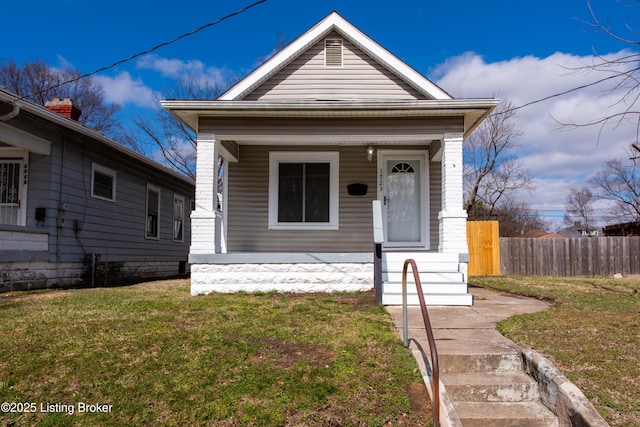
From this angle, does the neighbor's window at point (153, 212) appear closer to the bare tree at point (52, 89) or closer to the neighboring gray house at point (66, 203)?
the neighboring gray house at point (66, 203)

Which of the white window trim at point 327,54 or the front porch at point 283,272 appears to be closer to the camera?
the front porch at point 283,272

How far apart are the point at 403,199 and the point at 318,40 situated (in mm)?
3866

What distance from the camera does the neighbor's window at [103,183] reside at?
1095 cm

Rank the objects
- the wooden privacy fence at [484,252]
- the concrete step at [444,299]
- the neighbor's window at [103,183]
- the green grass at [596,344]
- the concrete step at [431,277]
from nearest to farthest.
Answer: the green grass at [596,344] → the concrete step at [444,299] → the concrete step at [431,277] → the neighbor's window at [103,183] → the wooden privacy fence at [484,252]

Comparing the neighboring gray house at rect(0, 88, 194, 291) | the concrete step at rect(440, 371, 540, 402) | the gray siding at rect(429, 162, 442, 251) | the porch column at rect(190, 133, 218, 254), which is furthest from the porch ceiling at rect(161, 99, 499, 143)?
the concrete step at rect(440, 371, 540, 402)

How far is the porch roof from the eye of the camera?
7750 mm

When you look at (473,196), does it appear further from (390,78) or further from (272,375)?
(272,375)

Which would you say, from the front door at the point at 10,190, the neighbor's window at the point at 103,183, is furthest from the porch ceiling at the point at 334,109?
the neighbor's window at the point at 103,183

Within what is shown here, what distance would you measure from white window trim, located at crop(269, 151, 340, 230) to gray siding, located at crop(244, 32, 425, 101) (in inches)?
48.2

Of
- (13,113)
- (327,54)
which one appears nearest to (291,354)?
(13,113)

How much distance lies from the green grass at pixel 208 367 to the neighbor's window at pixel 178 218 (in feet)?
32.1

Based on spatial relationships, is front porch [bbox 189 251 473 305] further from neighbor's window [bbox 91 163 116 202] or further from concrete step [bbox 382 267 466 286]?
neighbor's window [bbox 91 163 116 202]

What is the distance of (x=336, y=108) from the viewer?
790 cm

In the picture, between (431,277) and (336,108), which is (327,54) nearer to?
(336,108)
